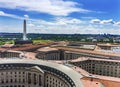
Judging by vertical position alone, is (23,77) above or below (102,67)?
below

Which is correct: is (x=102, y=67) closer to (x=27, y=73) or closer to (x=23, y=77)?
(x=27, y=73)

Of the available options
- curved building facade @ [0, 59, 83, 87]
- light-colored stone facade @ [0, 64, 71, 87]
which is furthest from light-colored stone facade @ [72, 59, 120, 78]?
light-colored stone facade @ [0, 64, 71, 87]

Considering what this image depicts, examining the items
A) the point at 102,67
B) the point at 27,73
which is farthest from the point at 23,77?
the point at 102,67

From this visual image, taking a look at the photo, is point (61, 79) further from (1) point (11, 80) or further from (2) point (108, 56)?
(2) point (108, 56)

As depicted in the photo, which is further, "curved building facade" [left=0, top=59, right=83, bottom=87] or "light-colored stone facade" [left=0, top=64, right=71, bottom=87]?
"light-colored stone facade" [left=0, top=64, right=71, bottom=87]

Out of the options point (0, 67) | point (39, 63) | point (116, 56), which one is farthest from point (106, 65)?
point (0, 67)

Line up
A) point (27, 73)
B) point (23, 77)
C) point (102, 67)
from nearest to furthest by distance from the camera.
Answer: point (27, 73), point (23, 77), point (102, 67)

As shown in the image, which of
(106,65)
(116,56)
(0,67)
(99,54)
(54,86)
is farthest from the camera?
(99,54)

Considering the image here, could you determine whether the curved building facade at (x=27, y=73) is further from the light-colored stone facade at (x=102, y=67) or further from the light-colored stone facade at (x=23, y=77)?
the light-colored stone facade at (x=102, y=67)

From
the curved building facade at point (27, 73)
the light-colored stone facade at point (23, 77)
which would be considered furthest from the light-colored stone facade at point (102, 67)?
the light-colored stone facade at point (23, 77)

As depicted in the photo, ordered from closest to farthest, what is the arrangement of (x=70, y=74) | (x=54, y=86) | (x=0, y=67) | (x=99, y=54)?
1. (x=70, y=74)
2. (x=54, y=86)
3. (x=0, y=67)
4. (x=99, y=54)

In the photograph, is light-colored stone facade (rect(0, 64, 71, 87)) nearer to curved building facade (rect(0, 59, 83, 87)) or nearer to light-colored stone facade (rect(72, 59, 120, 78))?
curved building facade (rect(0, 59, 83, 87))
